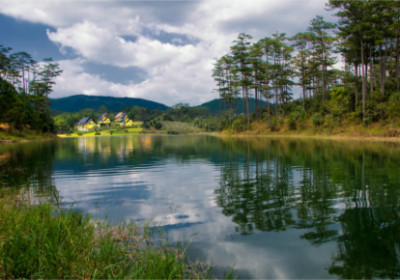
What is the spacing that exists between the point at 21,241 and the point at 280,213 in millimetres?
6662

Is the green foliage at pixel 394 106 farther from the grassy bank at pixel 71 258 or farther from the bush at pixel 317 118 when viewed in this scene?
the grassy bank at pixel 71 258

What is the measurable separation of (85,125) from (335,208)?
16167 centimetres

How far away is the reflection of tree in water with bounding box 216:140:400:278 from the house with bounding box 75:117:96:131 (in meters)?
152

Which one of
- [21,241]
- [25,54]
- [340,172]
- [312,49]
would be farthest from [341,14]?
[25,54]

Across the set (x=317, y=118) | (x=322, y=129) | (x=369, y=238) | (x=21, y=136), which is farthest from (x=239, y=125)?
(x=369, y=238)

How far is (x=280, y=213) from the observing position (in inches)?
321

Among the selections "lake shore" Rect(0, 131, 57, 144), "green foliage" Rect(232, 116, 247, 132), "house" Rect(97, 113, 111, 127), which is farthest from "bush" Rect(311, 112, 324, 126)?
"house" Rect(97, 113, 111, 127)

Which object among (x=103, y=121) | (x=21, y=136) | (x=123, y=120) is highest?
(x=123, y=120)

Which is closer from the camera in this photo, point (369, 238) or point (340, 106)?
point (369, 238)

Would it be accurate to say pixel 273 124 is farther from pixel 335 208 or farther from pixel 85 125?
pixel 85 125

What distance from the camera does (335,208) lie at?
8477mm

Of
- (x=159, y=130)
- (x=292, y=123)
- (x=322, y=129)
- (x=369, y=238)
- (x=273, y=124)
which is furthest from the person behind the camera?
(x=159, y=130)

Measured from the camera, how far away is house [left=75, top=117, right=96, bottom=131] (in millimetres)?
152262

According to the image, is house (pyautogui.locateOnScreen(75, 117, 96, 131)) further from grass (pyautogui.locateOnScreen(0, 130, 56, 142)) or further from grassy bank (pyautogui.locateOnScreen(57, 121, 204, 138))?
grass (pyautogui.locateOnScreen(0, 130, 56, 142))
